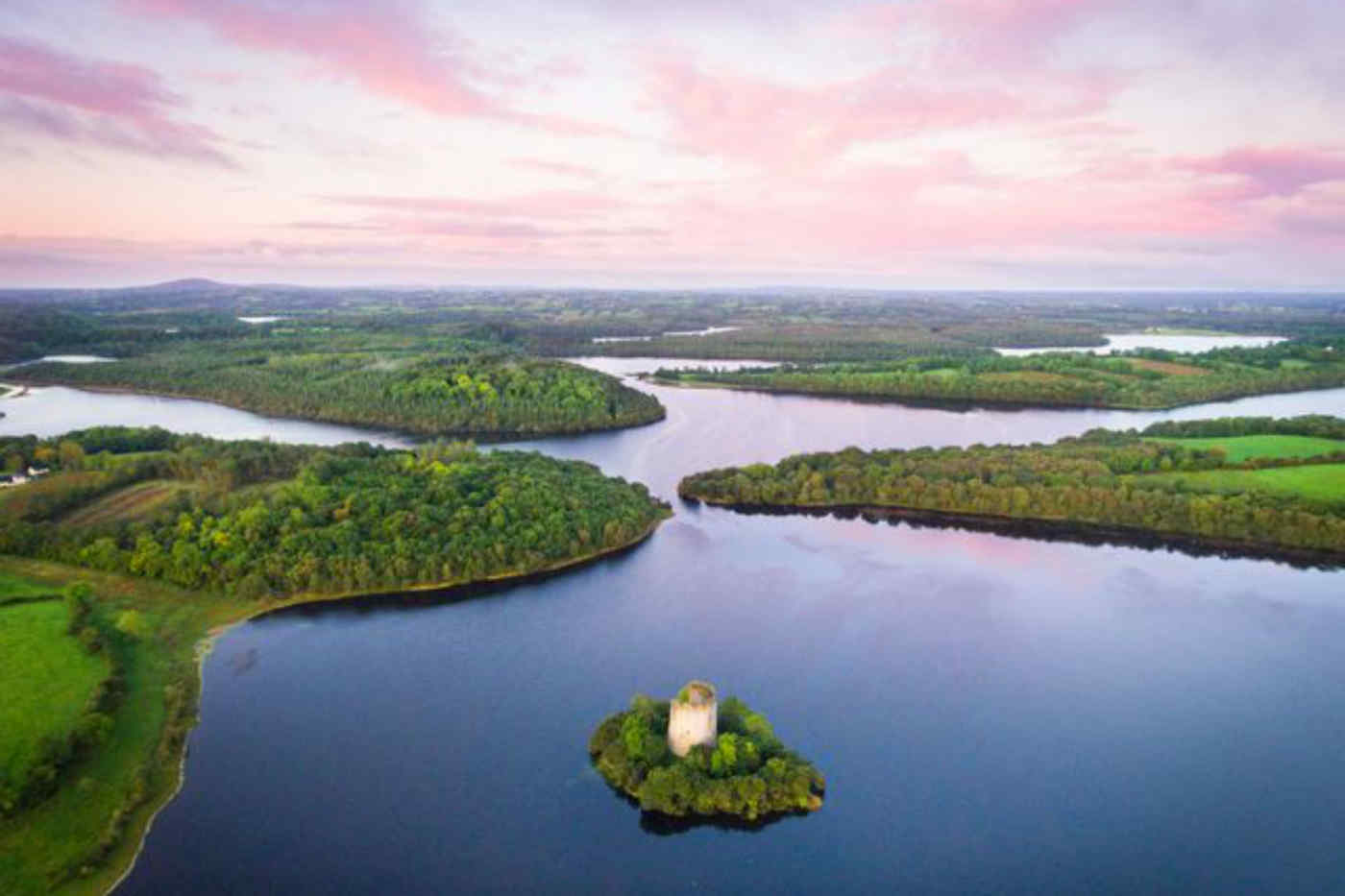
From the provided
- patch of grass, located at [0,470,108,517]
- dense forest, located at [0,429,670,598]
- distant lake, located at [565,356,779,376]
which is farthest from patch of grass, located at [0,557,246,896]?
distant lake, located at [565,356,779,376]

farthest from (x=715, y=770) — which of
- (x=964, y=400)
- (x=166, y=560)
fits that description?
(x=964, y=400)

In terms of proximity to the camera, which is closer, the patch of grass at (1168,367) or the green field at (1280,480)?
the green field at (1280,480)

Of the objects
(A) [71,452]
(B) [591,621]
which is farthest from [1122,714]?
(A) [71,452]

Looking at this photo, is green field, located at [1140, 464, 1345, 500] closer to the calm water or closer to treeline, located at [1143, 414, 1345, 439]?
the calm water

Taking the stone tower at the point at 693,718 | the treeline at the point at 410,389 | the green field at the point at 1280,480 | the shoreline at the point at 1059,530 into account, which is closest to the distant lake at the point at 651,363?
the treeline at the point at 410,389

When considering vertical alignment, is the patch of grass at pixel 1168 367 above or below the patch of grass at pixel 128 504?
above

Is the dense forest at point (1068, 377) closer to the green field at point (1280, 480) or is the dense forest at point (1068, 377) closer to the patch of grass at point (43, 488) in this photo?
the green field at point (1280, 480)
